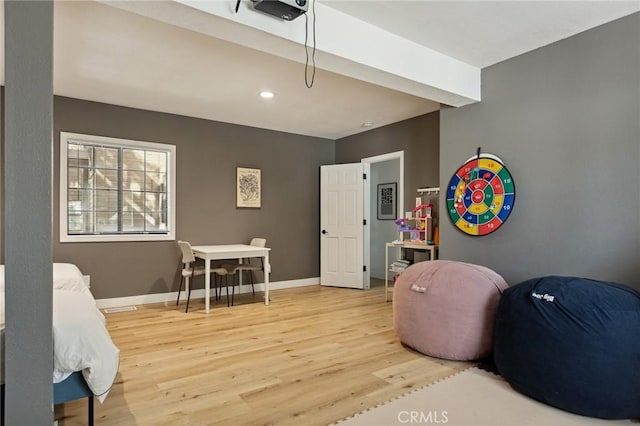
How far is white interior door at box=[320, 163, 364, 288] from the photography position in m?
5.93

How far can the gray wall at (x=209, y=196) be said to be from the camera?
457 centimetres

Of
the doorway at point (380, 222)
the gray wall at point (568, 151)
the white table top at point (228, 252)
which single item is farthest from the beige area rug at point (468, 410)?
the doorway at point (380, 222)

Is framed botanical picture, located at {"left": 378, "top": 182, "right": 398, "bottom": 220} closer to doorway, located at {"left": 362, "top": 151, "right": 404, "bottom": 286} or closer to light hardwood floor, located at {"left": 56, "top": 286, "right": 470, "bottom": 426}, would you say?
doorway, located at {"left": 362, "top": 151, "right": 404, "bottom": 286}

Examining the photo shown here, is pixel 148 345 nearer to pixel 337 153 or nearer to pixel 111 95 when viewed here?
pixel 111 95

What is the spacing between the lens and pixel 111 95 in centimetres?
430

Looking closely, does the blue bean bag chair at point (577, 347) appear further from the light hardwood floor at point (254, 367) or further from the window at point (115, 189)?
the window at point (115, 189)

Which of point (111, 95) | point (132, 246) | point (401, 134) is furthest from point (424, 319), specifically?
point (111, 95)

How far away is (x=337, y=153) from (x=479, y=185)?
11.1ft

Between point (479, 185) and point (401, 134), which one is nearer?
point (479, 185)

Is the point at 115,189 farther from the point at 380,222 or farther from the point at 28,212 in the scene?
the point at 380,222

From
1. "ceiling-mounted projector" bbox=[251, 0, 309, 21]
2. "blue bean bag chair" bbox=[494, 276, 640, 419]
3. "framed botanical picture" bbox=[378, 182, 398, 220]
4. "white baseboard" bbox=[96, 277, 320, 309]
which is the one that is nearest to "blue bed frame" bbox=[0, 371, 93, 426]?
"ceiling-mounted projector" bbox=[251, 0, 309, 21]

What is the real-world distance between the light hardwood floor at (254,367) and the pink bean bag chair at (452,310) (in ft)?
0.42

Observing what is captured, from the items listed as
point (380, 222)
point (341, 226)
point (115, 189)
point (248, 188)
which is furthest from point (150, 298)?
point (380, 222)

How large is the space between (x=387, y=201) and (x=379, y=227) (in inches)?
20.7
